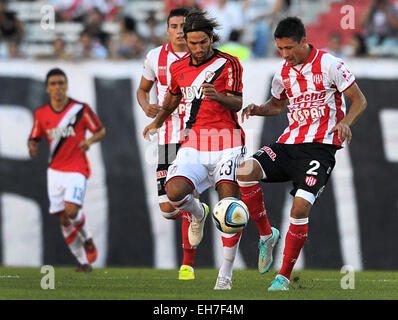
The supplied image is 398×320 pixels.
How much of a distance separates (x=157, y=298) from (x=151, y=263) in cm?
652

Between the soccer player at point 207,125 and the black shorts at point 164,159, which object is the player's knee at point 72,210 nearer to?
the black shorts at point 164,159

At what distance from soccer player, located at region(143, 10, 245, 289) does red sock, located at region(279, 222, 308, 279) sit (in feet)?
1.58

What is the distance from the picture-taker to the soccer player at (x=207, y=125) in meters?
8.67

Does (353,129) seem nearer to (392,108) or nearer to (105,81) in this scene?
(392,108)

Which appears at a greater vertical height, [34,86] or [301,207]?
[34,86]

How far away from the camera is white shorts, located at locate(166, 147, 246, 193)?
8742 millimetres

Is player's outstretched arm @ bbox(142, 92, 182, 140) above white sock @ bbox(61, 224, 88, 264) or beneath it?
above

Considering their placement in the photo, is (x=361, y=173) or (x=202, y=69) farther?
(x=361, y=173)

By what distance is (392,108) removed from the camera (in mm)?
13898

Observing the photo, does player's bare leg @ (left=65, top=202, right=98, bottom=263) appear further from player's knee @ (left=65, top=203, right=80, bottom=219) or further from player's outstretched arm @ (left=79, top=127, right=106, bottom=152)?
player's outstretched arm @ (left=79, top=127, right=106, bottom=152)

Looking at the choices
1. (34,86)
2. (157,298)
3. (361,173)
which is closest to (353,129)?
(361,173)

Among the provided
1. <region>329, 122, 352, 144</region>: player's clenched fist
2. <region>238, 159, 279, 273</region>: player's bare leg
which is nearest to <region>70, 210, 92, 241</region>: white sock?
<region>238, 159, 279, 273</region>: player's bare leg

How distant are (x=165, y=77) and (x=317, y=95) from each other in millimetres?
2266
